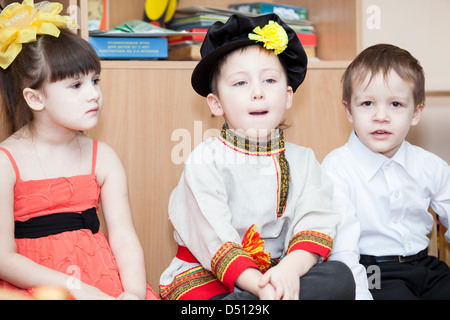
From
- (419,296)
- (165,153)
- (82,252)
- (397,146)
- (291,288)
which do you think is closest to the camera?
(291,288)

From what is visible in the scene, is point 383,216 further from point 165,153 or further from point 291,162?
point 165,153

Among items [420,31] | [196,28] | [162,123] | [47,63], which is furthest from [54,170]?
[420,31]

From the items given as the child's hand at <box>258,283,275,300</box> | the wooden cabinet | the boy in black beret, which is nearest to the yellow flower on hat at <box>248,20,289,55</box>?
the boy in black beret

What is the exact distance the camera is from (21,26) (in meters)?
1.24

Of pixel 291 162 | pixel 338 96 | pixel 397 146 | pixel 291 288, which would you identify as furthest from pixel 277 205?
pixel 338 96

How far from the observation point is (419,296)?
1.36 m

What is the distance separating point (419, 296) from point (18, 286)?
3.13 ft

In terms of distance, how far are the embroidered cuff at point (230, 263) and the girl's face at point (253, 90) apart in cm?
30

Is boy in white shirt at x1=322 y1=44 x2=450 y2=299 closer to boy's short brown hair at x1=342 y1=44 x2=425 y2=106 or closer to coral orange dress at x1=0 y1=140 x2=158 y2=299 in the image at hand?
boy's short brown hair at x1=342 y1=44 x2=425 y2=106

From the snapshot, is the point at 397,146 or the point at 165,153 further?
the point at 165,153

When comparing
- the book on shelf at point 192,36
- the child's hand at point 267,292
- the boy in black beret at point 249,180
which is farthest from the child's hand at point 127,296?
the book on shelf at point 192,36

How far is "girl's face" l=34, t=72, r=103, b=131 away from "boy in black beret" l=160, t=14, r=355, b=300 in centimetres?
26

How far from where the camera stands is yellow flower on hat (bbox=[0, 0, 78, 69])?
1.21 meters

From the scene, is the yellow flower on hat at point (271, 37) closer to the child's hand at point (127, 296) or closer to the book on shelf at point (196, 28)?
the book on shelf at point (196, 28)
